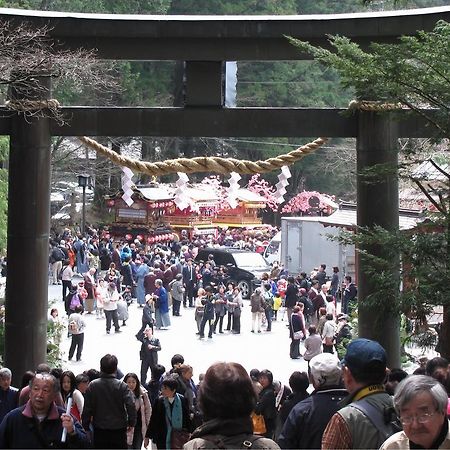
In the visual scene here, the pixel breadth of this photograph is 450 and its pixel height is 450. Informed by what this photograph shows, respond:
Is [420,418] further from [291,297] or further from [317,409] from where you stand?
[291,297]

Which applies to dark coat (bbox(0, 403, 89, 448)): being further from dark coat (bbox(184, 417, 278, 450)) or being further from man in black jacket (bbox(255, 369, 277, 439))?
man in black jacket (bbox(255, 369, 277, 439))

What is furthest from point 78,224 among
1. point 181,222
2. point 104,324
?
point 104,324

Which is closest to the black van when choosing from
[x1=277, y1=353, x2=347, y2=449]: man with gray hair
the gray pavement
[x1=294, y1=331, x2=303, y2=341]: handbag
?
the gray pavement

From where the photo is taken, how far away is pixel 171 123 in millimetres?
10469

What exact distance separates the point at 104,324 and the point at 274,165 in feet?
37.8

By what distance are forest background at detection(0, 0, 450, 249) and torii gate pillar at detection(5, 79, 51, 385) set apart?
18481 mm

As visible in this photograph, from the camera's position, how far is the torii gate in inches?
400

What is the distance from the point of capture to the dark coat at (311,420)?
445 cm

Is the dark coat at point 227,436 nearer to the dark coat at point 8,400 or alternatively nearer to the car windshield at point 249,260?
the dark coat at point 8,400

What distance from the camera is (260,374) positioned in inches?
305

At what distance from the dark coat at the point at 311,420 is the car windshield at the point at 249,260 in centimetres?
2295

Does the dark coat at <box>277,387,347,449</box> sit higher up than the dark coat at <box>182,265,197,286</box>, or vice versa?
the dark coat at <box>182,265,197,286</box>

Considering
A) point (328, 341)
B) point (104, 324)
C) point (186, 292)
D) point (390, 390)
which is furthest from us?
point (186, 292)

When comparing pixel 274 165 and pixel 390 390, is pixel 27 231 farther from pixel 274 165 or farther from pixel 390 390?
pixel 390 390
